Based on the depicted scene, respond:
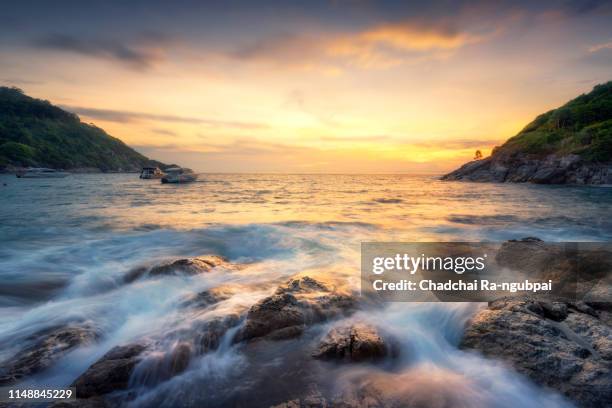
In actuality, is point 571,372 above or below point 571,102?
below

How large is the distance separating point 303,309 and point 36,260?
917 cm

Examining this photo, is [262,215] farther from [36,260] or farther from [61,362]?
[61,362]

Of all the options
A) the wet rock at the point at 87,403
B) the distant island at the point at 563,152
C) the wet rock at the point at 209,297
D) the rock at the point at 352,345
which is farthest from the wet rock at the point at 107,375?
the distant island at the point at 563,152

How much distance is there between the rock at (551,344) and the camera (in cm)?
327

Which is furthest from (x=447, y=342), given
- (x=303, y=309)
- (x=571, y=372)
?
(x=303, y=309)

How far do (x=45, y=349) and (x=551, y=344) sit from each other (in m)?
6.61

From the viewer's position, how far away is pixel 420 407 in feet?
10.8

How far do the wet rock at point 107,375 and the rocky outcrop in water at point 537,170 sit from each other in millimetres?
62742

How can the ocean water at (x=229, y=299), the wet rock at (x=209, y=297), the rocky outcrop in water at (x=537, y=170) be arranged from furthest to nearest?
the rocky outcrop in water at (x=537, y=170) → the wet rock at (x=209, y=297) → the ocean water at (x=229, y=299)

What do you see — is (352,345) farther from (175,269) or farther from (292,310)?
(175,269)

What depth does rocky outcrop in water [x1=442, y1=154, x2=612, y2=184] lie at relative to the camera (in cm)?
4816

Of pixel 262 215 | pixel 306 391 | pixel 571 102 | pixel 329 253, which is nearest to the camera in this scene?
pixel 306 391

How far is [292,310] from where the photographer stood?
5047mm

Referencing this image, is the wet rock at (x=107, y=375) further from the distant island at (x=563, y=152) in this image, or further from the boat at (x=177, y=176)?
the distant island at (x=563, y=152)
